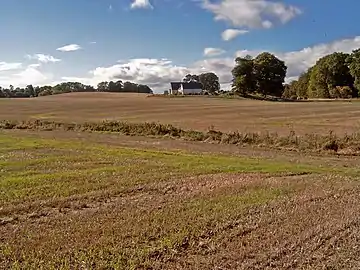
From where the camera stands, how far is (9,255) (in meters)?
6.13

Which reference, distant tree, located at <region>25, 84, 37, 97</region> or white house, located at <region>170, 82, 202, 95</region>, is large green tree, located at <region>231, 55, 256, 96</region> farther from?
distant tree, located at <region>25, 84, 37, 97</region>

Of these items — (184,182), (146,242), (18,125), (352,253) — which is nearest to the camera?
(352,253)

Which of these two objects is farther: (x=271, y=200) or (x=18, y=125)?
(x=18, y=125)

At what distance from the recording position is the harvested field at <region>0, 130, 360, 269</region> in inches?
237

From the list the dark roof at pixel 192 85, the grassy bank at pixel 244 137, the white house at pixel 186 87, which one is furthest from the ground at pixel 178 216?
the dark roof at pixel 192 85

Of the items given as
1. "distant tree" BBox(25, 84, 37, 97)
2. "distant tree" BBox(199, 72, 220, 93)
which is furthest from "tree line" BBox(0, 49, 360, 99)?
"distant tree" BBox(25, 84, 37, 97)

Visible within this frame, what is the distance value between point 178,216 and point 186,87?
132214mm

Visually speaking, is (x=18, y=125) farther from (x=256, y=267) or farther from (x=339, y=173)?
(x=256, y=267)

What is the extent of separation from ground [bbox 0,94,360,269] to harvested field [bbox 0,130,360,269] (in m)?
0.02

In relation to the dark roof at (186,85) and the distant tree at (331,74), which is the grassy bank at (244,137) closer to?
the distant tree at (331,74)

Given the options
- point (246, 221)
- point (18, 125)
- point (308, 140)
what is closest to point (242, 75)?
point (18, 125)

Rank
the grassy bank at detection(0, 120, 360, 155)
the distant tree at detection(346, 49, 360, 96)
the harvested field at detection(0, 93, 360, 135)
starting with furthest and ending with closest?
the distant tree at detection(346, 49, 360, 96)
the harvested field at detection(0, 93, 360, 135)
the grassy bank at detection(0, 120, 360, 155)

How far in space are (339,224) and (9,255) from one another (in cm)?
553

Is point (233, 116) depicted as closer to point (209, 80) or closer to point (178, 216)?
point (178, 216)
